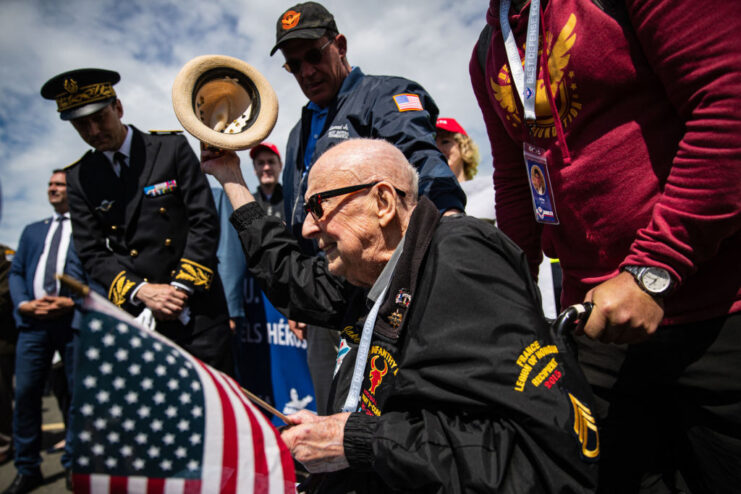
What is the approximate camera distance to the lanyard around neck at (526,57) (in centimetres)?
144

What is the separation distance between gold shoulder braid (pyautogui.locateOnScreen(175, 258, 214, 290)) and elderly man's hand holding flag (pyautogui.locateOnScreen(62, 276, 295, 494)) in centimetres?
196

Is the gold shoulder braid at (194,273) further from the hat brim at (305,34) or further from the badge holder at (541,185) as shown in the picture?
the badge holder at (541,185)

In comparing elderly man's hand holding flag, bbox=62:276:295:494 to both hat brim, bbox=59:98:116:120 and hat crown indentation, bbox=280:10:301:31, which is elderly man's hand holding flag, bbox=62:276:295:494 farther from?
hat brim, bbox=59:98:116:120

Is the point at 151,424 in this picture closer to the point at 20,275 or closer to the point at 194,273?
the point at 194,273

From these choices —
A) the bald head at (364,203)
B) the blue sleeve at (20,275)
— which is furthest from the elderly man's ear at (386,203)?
the blue sleeve at (20,275)

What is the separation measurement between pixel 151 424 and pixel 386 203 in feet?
3.23

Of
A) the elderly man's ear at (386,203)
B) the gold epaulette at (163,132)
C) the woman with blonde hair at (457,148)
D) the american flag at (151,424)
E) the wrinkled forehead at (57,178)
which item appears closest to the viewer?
the american flag at (151,424)

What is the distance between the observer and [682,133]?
128 centimetres

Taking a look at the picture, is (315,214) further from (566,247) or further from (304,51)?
(304,51)

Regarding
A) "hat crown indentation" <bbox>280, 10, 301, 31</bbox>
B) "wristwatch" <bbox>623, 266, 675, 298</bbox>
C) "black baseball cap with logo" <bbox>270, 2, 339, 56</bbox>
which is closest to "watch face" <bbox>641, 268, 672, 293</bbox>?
"wristwatch" <bbox>623, 266, 675, 298</bbox>

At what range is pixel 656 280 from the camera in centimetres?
116

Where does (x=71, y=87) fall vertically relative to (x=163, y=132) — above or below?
above

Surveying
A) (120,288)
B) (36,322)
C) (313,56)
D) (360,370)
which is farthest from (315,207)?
(36,322)

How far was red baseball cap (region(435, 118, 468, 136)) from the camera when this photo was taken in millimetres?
4357
